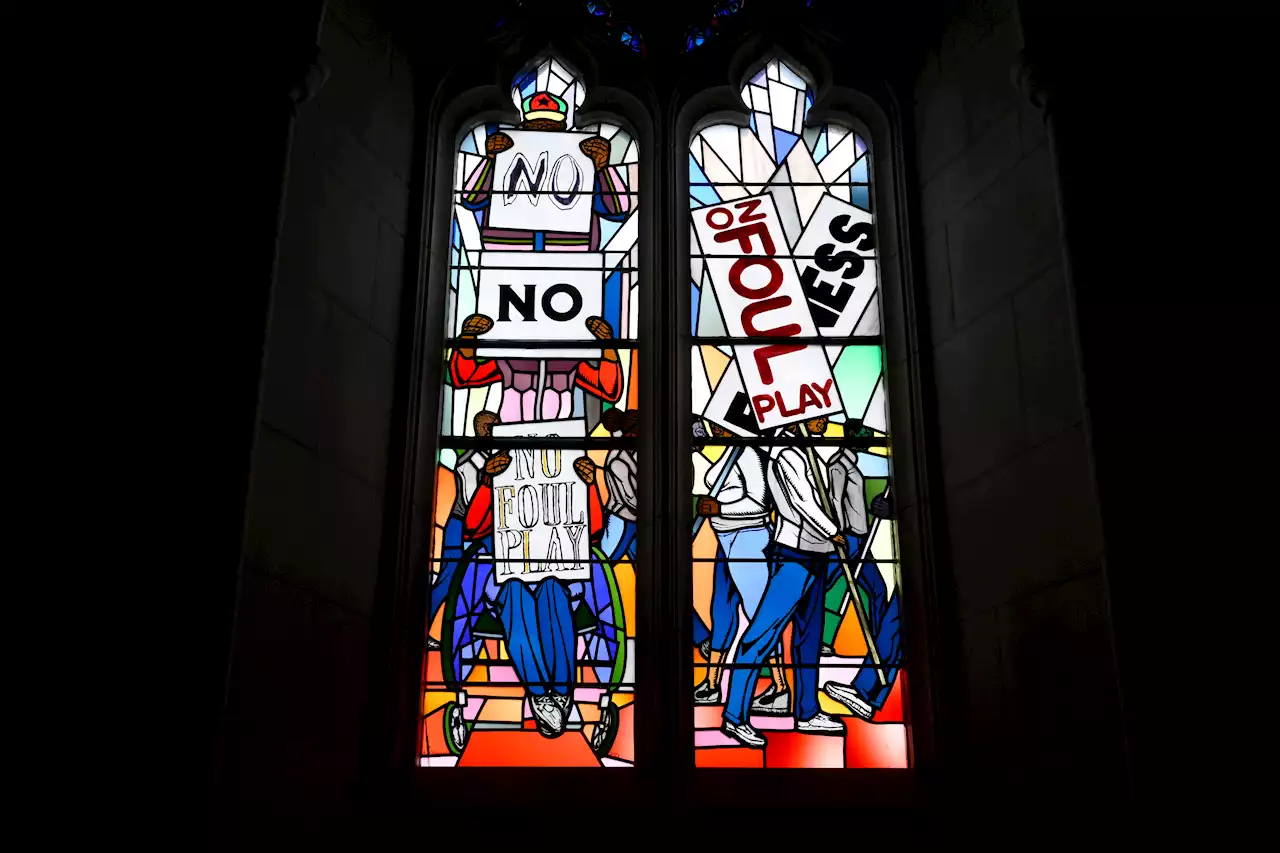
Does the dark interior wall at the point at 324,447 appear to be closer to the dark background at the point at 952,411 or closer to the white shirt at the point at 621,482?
the dark background at the point at 952,411

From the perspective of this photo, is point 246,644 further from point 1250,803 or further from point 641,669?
point 1250,803

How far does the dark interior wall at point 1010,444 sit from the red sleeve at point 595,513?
1.01m

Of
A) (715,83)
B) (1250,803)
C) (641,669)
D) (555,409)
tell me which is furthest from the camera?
(715,83)

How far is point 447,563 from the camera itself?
4.21 meters

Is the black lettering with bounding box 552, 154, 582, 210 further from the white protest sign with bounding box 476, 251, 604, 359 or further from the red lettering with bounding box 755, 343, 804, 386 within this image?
the red lettering with bounding box 755, 343, 804, 386

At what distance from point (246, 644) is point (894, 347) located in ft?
7.29

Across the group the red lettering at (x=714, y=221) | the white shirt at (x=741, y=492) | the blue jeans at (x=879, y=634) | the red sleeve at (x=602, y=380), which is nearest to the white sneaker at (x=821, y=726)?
the blue jeans at (x=879, y=634)

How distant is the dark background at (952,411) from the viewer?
3.26 m

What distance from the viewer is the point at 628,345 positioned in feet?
14.9

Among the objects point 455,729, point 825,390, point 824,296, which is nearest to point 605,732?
point 455,729

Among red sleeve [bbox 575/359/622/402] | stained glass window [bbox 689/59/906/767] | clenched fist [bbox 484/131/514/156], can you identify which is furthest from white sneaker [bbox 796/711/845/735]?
clenched fist [bbox 484/131/514/156]

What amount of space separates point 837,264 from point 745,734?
1.63m

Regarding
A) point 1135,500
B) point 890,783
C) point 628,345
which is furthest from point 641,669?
point 1135,500

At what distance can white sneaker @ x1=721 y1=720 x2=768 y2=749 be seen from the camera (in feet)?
13.1
